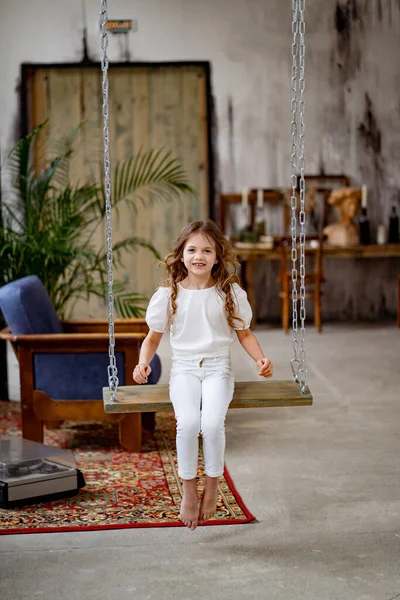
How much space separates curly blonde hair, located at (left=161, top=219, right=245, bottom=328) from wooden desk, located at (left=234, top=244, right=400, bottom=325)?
5196 millimetres

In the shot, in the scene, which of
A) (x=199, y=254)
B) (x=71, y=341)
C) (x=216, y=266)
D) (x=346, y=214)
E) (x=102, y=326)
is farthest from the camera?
(x=346, y=214)

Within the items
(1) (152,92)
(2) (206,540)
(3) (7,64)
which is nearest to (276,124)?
(1) (152,92)

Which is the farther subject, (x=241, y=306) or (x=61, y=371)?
(x=61, y=371)

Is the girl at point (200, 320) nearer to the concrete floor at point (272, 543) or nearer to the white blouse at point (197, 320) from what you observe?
the white blouse at point (197, 320)

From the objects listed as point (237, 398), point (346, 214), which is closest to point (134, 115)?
point (346, 214)

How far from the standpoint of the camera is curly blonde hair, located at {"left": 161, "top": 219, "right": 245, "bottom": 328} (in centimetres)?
350

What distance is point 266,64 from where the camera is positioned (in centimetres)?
920

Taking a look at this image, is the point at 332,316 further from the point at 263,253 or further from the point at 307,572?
the point at 307,572

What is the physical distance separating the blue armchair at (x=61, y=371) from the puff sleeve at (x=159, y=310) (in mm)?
1052

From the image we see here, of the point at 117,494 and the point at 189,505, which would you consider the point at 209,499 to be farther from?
the point at 117,494

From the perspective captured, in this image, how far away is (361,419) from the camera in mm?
5312

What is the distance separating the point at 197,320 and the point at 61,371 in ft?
4.59

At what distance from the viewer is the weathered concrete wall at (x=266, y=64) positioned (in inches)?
355

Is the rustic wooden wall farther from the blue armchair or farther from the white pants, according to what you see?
the white pants
